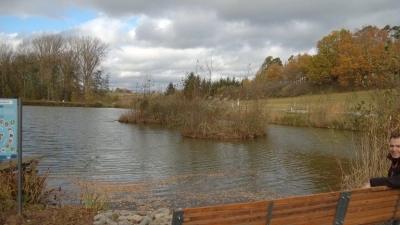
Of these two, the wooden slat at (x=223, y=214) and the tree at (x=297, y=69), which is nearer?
the wooden slat at (x=223, y=214)

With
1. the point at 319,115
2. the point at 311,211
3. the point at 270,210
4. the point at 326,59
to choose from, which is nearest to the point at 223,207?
the point at 270,210

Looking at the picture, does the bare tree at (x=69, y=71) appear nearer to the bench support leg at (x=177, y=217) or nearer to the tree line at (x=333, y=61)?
the tree line at (x=333, y=61)

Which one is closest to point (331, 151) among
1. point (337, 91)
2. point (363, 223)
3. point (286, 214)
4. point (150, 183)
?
point (150, 183)

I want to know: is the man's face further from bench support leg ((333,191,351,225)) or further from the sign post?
the sign post

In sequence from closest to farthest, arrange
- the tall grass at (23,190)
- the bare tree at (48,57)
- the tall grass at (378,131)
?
1. the tall grass at (23,190)
2. the tall grass at (378,131)
3. the bare tree at (48,57)

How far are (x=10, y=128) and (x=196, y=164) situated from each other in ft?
23.2

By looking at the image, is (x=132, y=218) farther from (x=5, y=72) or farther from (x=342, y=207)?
(x=5, y=72)

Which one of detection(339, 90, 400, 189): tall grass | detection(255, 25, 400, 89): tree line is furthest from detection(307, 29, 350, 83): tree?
detection(339, 90, 400, 189): tall grass

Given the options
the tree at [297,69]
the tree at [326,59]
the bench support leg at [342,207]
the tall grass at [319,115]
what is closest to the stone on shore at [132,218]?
the bench support leg at [342,207]

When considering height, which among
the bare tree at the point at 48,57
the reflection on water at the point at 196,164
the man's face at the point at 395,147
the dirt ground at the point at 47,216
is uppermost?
the bare tree at the point at 48,57

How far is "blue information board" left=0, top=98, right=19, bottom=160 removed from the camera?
4508 millimetres

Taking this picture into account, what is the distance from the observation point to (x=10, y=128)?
4531 millimetres

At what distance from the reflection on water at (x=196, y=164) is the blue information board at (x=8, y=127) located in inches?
120

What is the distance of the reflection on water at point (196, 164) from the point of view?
8.09 metres
